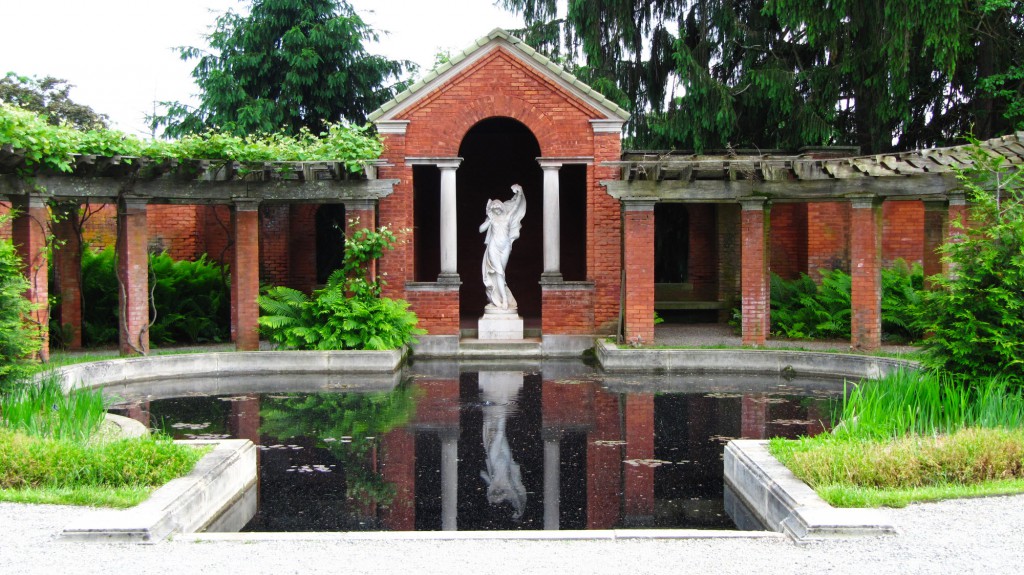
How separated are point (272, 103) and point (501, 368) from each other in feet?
45.9

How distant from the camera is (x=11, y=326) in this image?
404 inches

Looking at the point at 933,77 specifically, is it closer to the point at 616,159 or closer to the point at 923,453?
the point at 616,159

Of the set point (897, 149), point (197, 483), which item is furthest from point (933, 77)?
point (197, 483)

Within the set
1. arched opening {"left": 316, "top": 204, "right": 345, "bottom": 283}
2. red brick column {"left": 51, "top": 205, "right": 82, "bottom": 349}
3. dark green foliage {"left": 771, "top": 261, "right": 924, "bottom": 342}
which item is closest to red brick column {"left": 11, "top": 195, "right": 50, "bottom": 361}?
red brick column {"left": 51, "top": 205, "right": 82, "bottom": 349}

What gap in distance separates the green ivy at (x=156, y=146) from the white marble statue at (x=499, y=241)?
2.55m

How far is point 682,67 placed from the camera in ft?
81.8

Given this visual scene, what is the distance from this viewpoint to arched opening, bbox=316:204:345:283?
2511 centimetres

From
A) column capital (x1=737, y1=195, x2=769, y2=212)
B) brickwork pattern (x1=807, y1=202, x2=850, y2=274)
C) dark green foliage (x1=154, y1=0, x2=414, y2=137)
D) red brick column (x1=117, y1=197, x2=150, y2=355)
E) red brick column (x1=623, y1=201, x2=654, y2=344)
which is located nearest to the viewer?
red brick column (x1=117, y1=197, x2=150, y2=355)

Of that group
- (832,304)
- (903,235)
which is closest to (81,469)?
Result: (832,304)

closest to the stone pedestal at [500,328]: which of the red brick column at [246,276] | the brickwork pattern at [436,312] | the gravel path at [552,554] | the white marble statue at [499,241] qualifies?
the white marble statue at [499,241]

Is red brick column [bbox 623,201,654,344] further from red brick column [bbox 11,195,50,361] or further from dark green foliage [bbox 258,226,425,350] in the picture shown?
red brick column [bbox 11,195,50,361]

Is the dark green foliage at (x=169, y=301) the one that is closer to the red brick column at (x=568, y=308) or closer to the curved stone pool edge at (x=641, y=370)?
the curved stone pool edge at (x=641, y=370)

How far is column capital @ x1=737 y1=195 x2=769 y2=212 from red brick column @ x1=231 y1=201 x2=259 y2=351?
8111 millimetres

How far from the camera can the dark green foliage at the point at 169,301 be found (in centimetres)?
1866
